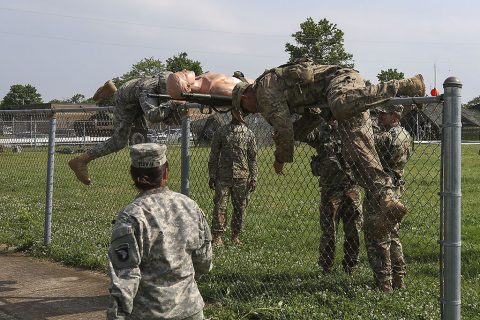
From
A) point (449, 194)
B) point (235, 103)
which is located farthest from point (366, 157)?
point (235, 103)

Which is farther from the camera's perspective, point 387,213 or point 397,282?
point 397,282

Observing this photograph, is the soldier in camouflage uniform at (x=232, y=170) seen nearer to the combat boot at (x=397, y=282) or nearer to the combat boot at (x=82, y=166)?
the combat boot at (x=82, y=166)

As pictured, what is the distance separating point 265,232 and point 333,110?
5.63m

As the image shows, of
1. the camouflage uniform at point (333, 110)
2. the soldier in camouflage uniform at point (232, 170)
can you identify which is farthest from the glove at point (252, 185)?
the camouflage uniform at point (333, 110)

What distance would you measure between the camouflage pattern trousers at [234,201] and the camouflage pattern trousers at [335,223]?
2.24 meters

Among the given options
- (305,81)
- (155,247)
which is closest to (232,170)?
(305,81)

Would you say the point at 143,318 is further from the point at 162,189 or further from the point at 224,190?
the point at 224,190

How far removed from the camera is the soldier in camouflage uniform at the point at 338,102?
396 cm

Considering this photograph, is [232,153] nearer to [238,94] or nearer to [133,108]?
[133,108]

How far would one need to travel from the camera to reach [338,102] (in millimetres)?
4051

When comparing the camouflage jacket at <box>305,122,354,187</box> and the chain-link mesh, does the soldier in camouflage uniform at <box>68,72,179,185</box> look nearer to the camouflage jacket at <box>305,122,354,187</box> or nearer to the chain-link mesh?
the chain-link mesh

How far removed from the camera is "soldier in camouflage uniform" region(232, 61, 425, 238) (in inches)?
156

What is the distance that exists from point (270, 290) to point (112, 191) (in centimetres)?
434

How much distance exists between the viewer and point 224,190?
8.92m
